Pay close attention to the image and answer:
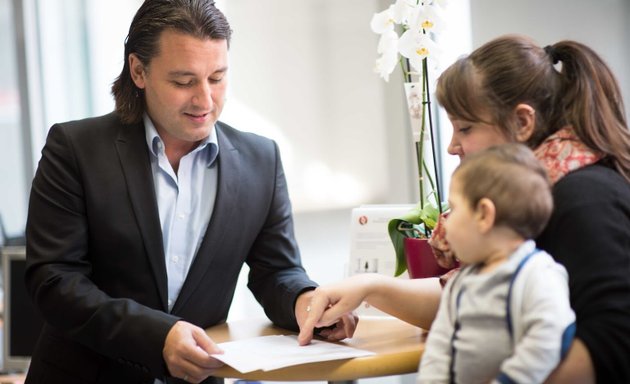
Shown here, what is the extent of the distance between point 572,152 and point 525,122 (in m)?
0.12

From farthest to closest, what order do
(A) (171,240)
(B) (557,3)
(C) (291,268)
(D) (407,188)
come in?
1. (D) (407,188)
2. (B) (557,3)
3. (C) (291,268)
4. (A) (171,240)

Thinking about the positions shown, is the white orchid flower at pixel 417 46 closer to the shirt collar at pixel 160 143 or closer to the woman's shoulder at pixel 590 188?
the shirt collar at pixel 160 143

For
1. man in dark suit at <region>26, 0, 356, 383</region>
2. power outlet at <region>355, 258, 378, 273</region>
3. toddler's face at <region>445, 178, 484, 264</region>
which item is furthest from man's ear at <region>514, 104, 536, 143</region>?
power outlet at <region>355, 258, 378, 273</region>

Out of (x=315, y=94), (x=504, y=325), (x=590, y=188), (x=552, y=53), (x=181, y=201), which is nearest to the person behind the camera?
(x=504, y=325)

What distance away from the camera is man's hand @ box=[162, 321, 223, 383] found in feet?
5.70

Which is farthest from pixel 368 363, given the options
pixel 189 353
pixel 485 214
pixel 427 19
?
pixel 427 19

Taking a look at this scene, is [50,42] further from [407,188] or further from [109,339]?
[109,339]

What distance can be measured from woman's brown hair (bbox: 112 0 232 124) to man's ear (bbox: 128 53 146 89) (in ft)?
0.05

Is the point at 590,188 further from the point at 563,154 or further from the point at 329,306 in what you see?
the point at 329,306

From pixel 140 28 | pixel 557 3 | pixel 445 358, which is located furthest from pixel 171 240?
pixel 557 3

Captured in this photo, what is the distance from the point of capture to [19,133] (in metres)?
5.08

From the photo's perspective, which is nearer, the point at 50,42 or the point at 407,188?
the point at 407,188

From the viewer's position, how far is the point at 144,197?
209cm

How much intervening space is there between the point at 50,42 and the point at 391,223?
11.0 ft
